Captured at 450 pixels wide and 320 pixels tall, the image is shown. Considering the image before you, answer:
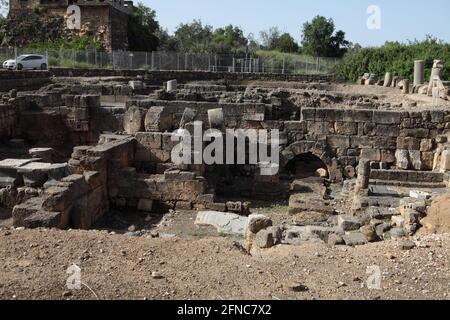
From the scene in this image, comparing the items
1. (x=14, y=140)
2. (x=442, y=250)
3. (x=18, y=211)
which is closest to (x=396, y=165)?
(x=442, y=250)

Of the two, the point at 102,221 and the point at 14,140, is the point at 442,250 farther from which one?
the point at 14,140

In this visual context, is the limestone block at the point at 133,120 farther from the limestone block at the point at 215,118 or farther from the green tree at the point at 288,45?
the green tree at the point at 288,45

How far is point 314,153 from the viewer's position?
1518cm

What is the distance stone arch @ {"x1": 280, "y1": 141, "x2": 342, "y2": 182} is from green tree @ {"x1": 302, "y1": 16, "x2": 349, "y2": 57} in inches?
1548

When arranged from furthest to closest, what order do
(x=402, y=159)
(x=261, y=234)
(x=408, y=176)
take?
(x=402, y=159) < (x=408, y=176) < (x=261, y=234)

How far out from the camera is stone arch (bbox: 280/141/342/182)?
15.1 m

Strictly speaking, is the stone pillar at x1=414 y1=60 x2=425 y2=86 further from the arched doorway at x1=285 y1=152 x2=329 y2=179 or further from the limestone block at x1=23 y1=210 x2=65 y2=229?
the limestone block at x1=23 y1=210 x2=65 y2=229

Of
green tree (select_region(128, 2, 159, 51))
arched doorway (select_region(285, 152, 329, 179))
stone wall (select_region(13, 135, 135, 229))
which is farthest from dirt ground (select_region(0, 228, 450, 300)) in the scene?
green tree (select_region(128, 2, 159, 51))

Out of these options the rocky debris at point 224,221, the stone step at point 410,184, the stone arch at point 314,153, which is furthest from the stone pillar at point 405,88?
the rocky debris at point 224,221

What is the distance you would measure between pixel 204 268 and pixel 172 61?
35714 millimetres

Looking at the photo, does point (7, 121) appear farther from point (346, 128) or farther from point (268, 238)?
point (268, 238)

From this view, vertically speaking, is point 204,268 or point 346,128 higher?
point 346,128

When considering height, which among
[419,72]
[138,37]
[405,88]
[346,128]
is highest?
[138,37]

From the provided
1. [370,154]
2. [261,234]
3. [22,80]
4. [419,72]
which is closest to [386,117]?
[370,154]
